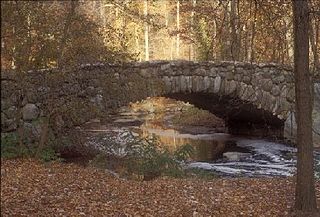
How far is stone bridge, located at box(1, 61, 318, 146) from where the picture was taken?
464 inches

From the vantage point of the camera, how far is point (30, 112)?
10359 millimetres

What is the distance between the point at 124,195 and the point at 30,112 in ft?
12.2

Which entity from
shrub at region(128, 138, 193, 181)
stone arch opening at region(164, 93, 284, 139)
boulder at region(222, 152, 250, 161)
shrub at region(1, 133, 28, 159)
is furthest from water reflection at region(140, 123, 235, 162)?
shrub at region(1, 133, 28, 159)

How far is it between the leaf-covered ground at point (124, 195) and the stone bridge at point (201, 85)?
7.42 feet

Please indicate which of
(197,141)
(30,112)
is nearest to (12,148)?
(30,112)

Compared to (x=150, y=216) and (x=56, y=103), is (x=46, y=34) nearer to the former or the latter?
(x=56, y=103)

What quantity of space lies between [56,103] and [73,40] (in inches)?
54.1

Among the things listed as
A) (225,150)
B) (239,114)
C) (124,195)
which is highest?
(239,114)

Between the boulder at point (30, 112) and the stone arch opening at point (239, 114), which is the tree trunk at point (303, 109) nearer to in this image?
the boulder at point (30, 112)

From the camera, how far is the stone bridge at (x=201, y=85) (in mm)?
11789

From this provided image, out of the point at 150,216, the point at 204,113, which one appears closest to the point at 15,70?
the point at 150,216

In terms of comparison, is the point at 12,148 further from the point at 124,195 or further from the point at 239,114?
the point at 239,114

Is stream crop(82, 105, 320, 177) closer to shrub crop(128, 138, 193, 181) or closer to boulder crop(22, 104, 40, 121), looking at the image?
shrub crop(128, 138, 193, 181)

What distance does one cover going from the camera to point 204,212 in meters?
6.88
